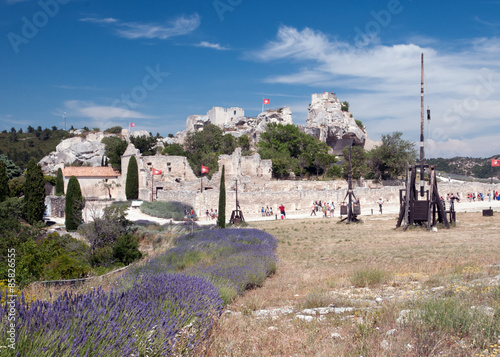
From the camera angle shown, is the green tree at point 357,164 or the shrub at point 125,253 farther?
the green tree at point 357,164

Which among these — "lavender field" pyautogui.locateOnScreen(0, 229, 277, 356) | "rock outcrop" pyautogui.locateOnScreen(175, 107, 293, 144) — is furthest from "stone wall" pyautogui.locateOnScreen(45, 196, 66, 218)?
"rock outcrop" pyautogui.locateOnScreen(175, 107, 293, 144)

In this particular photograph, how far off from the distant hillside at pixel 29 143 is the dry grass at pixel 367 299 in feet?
280

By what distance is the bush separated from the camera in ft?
108

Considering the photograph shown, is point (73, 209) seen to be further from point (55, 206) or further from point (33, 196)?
point (55, 206)

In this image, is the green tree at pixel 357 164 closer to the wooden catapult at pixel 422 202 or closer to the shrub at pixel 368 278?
the wooden catapult at pixel 422 202

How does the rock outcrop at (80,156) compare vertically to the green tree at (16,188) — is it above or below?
above

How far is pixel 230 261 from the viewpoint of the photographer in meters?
9.82

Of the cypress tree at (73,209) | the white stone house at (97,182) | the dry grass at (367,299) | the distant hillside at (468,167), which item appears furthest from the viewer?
the distant hillside at (468,167)

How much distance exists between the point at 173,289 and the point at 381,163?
49.8 metres

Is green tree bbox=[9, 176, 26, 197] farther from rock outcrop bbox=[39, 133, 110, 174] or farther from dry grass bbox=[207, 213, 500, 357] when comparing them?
dry grass bbox=[207, 213, 500, 357]

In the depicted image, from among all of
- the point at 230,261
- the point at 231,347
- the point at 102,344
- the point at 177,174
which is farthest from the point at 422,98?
the point at 177,174

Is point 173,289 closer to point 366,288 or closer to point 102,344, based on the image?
point 102,344

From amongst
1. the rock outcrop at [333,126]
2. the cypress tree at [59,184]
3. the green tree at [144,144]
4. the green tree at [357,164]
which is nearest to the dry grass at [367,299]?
the cypress tree at [59,184]

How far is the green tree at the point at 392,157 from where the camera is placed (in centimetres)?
5012
